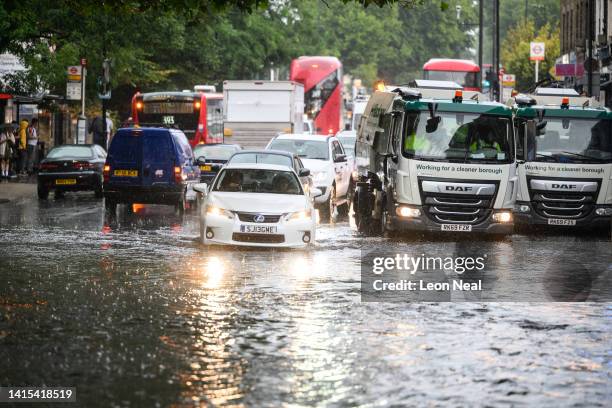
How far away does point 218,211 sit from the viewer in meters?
20.1

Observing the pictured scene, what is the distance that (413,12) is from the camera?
11700 centimetres

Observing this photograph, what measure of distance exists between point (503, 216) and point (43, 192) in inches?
596

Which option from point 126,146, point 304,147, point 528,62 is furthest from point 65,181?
point 528,62

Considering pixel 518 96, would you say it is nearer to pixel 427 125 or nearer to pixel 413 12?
pixel 427 125

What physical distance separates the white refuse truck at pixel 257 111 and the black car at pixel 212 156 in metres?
6.10

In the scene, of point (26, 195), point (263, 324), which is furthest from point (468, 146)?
point (26, 195)

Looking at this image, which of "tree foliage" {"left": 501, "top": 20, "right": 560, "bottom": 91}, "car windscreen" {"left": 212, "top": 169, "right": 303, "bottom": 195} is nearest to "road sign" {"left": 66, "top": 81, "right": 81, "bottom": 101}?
"car windscreen" {"left": 212, "top": 169, "right": 303, "bottom": 195}

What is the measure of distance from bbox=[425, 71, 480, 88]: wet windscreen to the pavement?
22122 millimetres

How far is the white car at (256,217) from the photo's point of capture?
1986 cm

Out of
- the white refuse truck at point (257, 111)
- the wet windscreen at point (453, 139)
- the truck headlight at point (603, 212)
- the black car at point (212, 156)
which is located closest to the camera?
the wet windscreen at point (453, 139)

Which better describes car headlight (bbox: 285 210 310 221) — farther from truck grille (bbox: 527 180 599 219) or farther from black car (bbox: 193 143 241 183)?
black car (bbox: 193 143 241 183)

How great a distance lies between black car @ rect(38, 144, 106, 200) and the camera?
3394 centimetres

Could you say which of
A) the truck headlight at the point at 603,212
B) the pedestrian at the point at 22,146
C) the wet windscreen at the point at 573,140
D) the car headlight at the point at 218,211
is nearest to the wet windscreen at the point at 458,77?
the pedestrian at the point at 22,146

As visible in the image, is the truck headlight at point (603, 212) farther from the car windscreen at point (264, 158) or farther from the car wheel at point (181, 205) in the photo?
the car wheel at point (181, 205)
